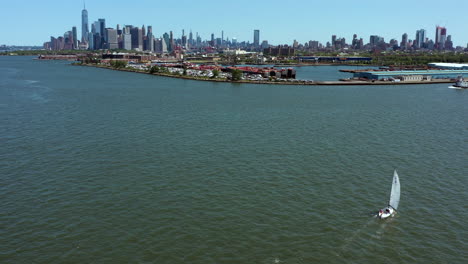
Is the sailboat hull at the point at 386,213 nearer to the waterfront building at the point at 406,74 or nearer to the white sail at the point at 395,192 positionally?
the white sail at the point at 395,192

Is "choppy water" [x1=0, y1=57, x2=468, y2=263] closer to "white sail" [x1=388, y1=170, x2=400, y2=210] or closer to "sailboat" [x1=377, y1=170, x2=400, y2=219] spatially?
"sailboat" [x1=377, y1=170, x2=400, y2=219]

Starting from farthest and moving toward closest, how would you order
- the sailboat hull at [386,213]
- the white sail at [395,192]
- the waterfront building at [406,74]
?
the waterfront building at [406,74], the white sail at [395,192], the sailboat hull at [386,213]

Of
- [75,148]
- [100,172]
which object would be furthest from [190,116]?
[100,172]

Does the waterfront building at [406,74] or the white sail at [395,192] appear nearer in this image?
the white sail at [395,192]

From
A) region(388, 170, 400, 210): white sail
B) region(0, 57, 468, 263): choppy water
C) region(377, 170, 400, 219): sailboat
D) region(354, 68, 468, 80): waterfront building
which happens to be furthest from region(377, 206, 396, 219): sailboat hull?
region(354, 68, 468, 80): waterfront building

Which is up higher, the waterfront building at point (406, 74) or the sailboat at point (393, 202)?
the waterfront building at point (406, 74)

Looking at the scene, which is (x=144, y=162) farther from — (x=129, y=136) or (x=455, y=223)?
(x=455, y=223)

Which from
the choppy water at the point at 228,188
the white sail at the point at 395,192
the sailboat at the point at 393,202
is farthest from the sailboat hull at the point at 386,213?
the choppy water at the point at 228,188
